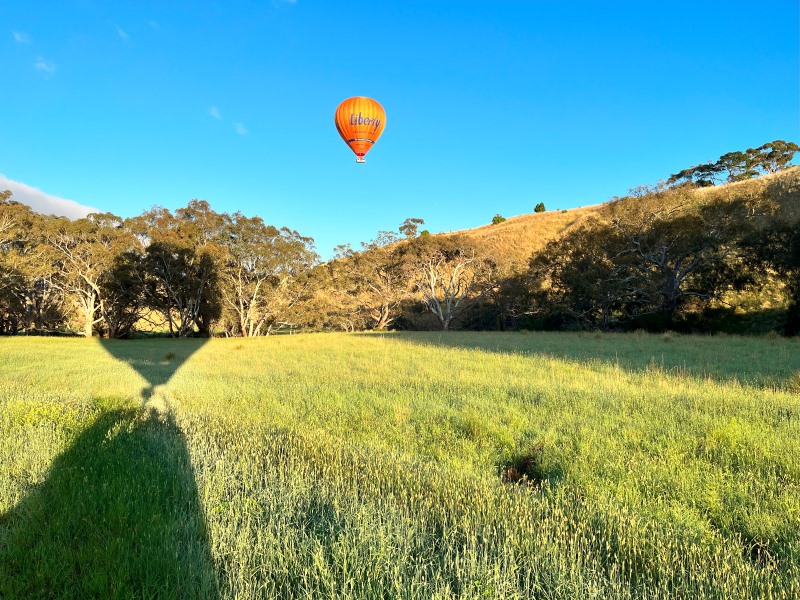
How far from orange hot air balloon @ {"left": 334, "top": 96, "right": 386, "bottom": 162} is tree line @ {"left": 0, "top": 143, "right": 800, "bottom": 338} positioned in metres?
18.4

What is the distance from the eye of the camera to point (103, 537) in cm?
298

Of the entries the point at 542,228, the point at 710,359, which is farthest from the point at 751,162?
the point at 710,359

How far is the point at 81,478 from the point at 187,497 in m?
1.23

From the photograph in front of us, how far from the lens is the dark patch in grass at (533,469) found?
4.11 m

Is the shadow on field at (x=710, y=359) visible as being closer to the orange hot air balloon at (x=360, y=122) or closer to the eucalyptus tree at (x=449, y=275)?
the orange hot air balloon at (x=360, y=122)

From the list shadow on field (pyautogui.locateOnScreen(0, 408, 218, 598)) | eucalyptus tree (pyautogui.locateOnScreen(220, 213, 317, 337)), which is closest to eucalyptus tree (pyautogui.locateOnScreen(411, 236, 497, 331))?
eucalyptus tree (pyautogui.locateOnScreen(220, 213, 317, 337))

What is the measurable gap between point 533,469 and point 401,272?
125ft

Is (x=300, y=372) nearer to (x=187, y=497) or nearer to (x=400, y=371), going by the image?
(x=400, y=371)

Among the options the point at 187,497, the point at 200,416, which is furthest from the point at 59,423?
the point at 187,497

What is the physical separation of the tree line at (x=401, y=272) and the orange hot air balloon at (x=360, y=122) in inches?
726

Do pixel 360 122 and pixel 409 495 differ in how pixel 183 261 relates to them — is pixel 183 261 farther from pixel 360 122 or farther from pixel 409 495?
pixel 409 495

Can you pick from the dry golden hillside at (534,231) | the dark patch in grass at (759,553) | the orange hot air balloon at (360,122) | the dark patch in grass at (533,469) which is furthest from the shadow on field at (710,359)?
the dry golden hillside at (534,231)

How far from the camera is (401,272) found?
42.1 metres

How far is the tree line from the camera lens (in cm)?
2592
